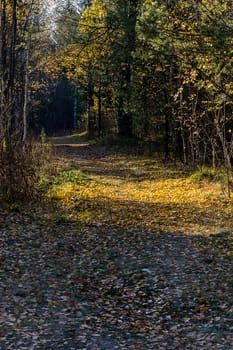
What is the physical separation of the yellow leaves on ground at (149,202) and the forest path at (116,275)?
4 centimetres

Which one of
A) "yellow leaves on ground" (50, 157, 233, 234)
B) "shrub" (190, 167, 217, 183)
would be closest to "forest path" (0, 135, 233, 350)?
"yellow leaves on ground" (50, 157, 233, 234)

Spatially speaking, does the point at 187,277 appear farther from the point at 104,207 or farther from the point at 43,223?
the point at 104,207

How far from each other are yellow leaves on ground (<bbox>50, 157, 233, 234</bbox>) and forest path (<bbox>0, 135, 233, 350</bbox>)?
44mm

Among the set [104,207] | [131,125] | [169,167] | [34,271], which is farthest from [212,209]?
[131,125]

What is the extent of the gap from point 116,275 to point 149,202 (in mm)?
5983

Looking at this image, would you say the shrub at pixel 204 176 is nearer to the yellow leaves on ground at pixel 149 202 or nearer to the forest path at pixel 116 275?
the yellow leaves on ground at pixel 149 202

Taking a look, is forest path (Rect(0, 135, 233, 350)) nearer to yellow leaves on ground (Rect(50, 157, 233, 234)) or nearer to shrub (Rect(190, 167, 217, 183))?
yellow leaves on ground (Rect(50, 157, 233, 234))

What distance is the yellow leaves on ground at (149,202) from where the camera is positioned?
11.2 metres

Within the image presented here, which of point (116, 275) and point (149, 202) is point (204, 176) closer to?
point (149, 202)

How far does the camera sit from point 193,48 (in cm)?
1017

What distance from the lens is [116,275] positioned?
309 inches

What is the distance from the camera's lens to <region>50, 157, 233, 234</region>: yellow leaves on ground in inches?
440

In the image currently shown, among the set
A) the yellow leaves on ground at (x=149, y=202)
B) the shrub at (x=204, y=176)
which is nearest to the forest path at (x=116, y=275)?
the yellow leaves on ground at (x=149, y=202)

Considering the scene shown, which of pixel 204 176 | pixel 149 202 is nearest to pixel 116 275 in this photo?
pixel 149 202
